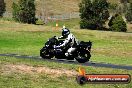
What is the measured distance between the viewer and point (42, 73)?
22188 mm

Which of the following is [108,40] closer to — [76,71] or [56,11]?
[76,71]

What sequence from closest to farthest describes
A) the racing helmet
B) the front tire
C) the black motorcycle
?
the racing helmet → the black motorcycle → the front tire

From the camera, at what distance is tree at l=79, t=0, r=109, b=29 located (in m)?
91.7

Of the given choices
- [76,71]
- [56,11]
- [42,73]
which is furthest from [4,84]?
[56,11]

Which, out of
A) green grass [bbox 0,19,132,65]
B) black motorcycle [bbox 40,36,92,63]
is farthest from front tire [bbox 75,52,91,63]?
green grass [bbox 0,19,132,65]

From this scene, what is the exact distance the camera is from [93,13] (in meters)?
93.8

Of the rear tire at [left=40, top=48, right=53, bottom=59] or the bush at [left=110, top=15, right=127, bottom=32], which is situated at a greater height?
the rear tire at [left=40, top=48, right=53, bottom=59]

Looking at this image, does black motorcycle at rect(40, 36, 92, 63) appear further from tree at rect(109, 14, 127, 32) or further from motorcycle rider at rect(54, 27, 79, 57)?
tree at rect(109, 14, 127, 32)

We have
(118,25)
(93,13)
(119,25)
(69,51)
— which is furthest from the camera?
(93,13)

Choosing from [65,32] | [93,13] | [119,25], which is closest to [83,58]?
[65,32]

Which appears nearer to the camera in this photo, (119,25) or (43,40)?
(43,40)

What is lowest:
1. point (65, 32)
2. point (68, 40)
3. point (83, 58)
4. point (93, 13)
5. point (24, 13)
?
point (24, 13)

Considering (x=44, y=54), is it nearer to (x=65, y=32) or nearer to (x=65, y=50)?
(x=65, y=50)

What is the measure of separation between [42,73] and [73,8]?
131849mm
